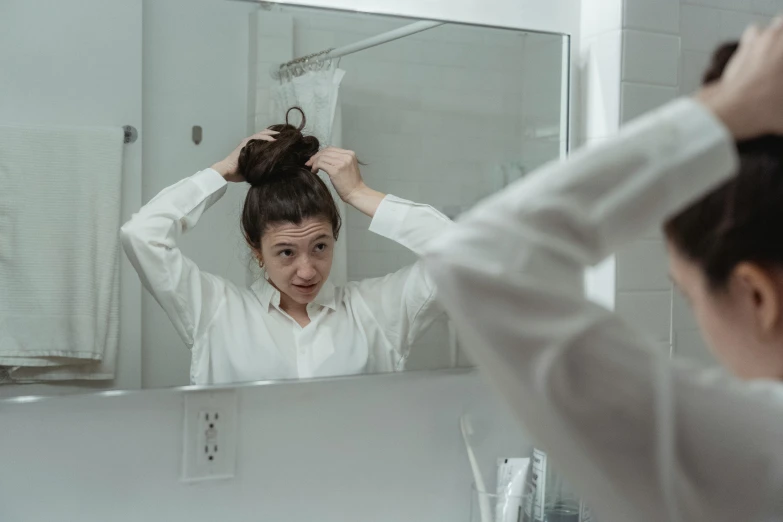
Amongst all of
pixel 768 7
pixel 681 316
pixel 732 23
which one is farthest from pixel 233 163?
pixel 768 7

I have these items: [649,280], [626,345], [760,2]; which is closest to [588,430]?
[626,345]

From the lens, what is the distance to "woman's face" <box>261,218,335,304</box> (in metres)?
1.21

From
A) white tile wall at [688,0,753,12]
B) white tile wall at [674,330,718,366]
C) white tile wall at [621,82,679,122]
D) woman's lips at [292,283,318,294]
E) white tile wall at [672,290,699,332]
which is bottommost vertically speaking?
white tile wall at [674,330,718,366]

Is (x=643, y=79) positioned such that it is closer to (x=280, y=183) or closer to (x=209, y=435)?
(x=280, y=183)

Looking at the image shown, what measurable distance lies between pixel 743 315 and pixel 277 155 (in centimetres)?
78

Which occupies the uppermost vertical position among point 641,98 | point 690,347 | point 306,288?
point 641,98

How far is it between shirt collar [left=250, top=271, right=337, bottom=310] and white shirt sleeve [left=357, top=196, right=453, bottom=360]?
0.16ft

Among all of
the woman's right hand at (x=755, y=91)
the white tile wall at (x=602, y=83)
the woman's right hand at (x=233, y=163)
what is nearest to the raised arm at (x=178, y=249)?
the woman's right hand at (x=233, y=163)

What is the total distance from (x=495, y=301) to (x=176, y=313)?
0.78 m

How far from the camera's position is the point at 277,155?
3.97 ft

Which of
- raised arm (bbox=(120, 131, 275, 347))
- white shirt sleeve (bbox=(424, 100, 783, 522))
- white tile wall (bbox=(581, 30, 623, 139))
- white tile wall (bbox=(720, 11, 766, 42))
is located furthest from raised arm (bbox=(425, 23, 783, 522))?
white tile wall (bbox=(720, 11, 766, 42))

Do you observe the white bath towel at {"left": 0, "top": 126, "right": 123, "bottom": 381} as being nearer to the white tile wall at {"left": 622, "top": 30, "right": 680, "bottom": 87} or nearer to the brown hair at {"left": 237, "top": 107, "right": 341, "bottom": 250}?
the brown hair at {"left": 237, "top": 107, "right": 341, "bottom": 250}

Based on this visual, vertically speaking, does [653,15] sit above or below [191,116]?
above

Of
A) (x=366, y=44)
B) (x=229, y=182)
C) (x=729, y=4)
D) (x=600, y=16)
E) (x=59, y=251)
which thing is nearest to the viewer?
A: (x=59, y=251)
